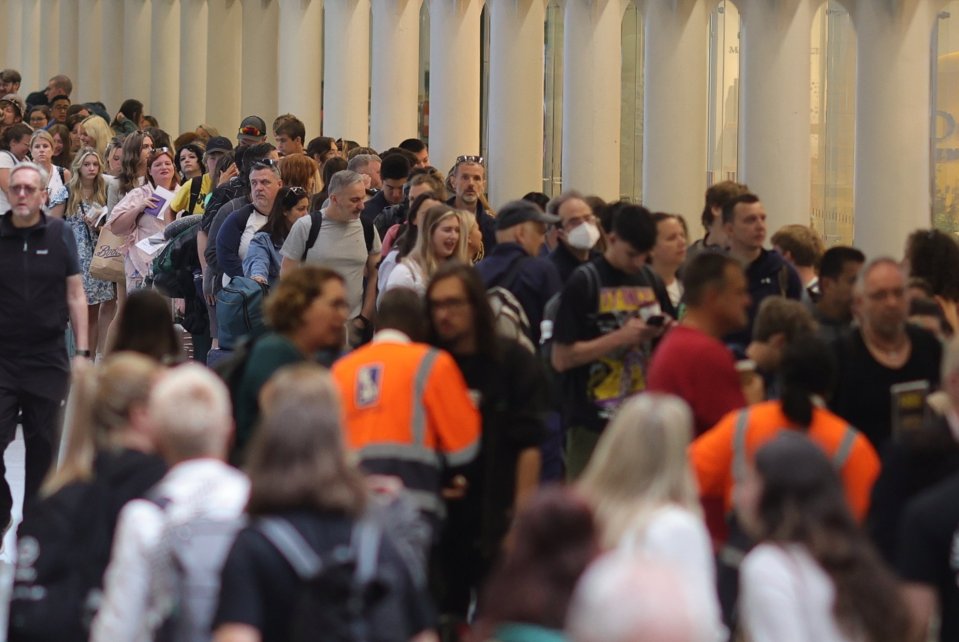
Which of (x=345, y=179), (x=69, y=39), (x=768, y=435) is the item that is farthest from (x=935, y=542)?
(x=69, y=39)

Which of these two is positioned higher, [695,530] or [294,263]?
[294,263]

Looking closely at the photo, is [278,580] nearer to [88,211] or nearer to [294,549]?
[294,549]

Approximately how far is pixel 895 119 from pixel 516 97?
660 centimetres

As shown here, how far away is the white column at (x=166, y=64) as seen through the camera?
32.6 m

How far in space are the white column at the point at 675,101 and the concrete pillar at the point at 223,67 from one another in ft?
45.5

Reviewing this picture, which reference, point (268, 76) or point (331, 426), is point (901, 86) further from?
point (268, 76)

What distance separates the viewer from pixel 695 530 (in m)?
5.50

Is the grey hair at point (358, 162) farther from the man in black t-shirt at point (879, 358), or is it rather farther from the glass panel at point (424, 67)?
the glass panel at point (424, 67)

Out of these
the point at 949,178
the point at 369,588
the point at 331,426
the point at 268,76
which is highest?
the point at 268,76

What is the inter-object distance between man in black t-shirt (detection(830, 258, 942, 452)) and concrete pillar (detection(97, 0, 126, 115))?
28.8m

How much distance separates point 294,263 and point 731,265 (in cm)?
463

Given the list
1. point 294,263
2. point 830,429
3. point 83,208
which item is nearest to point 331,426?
point 830,429

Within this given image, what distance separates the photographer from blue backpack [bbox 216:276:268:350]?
40.1 feet

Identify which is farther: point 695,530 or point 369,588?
point 695,530
